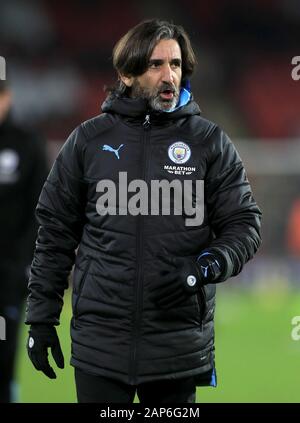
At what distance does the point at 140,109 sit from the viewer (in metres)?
3.22

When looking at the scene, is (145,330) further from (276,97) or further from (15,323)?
(276,97)

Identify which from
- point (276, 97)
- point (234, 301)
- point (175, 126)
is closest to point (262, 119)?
point (276, 97)

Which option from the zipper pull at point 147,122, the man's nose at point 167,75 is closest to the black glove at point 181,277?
the zipper pull at point 147,122

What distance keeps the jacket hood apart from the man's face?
0.02m

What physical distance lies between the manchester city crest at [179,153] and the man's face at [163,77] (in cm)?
13

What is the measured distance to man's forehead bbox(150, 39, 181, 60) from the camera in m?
3.23

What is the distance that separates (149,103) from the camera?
324cm

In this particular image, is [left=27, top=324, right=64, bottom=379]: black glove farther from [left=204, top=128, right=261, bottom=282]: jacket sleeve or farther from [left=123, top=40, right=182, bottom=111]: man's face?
[left=123, top=40, right=182, bottom=111]: man's face

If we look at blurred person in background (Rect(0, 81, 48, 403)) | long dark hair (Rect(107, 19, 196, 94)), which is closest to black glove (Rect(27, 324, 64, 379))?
long dark hair (Rect(107, 19, 196, 94))

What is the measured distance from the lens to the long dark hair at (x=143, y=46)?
3244mm

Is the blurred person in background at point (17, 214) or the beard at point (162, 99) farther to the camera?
the blurred person in background at point (17, 214)

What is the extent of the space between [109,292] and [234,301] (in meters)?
6.71

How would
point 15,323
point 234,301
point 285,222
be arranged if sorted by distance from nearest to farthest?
1. point 15,323
2. point 234,301
3. point 285,222

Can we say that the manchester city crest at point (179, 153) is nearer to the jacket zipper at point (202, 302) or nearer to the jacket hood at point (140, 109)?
the jacket hood at point (140, 109)
